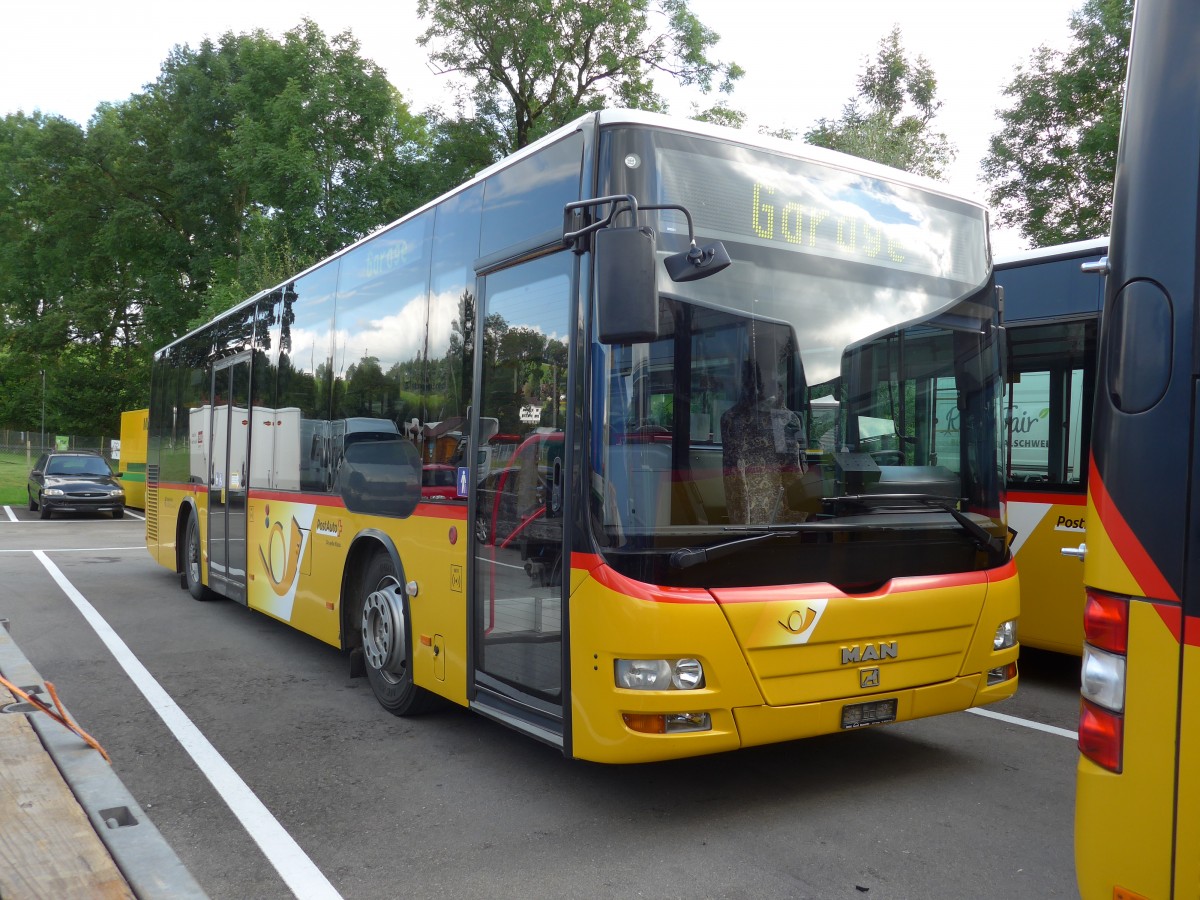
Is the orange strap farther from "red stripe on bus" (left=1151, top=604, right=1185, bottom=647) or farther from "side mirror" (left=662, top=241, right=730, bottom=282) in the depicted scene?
"red stripe on bus" (left=1151, top=604, right=1185, bottom=647)

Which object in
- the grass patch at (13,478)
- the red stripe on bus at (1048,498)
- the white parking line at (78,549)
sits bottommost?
the grass patch at (13,478)

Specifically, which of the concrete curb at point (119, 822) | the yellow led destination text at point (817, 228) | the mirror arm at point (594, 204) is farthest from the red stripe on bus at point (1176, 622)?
the yellow led destination text at point (817, 228)

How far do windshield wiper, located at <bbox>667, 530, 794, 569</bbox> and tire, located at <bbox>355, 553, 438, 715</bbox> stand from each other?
2.49 meters

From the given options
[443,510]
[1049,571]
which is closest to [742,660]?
[443,510]

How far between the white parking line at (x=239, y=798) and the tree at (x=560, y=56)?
867 inches

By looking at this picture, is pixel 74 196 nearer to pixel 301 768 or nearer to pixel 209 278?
pixel 209 278

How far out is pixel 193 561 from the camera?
38.4ft

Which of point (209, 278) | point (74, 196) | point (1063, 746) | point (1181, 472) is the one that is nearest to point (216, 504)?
point (1063, 746)

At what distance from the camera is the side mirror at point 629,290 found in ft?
13.2

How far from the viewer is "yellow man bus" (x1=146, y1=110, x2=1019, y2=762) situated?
4281mm

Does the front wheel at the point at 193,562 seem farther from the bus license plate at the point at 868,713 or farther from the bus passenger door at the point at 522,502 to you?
the bus license plate at the point at 868,713

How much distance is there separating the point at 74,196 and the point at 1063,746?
41.3 meters

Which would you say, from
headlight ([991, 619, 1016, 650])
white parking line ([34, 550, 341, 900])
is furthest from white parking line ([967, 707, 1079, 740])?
white parking line ([34, 550, 341, 900])

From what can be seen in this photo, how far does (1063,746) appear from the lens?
587cm
